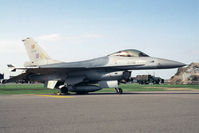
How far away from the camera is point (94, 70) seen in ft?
64.5

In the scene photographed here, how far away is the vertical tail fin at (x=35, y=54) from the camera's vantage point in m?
21.9

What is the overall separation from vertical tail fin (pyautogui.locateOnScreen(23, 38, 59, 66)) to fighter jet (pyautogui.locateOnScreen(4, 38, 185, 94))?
0.28 meters

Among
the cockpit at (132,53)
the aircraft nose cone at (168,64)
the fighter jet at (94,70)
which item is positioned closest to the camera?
the aircraft nose cone at (168,64)

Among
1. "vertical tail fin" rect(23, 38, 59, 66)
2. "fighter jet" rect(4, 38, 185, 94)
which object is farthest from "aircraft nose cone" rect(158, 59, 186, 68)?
"vertical tail fin" rect(23, 38, 59, 66)

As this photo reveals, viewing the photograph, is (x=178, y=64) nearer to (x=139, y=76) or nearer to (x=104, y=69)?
(x=104, y=69)

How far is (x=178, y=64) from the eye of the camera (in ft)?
57.1

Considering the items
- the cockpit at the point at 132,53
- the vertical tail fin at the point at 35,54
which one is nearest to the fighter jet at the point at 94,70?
the cockpit at the point at 132,53

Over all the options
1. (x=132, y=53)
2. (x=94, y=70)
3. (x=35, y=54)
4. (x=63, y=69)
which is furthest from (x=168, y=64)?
(x=35, y=54)

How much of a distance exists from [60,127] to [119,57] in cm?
1393

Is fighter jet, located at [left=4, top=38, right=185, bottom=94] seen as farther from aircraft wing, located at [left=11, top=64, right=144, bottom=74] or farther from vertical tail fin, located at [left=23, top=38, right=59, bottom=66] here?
vertical tail fin, located at [left=23, top=38, right=59, bottom=66]

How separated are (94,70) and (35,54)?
582cm

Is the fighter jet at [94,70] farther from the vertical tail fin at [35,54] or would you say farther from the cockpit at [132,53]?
the vertical tail fin at [35,54]

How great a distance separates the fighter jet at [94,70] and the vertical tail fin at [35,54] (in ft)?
0.92

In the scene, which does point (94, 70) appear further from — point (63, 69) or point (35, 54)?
point (35, 54)
